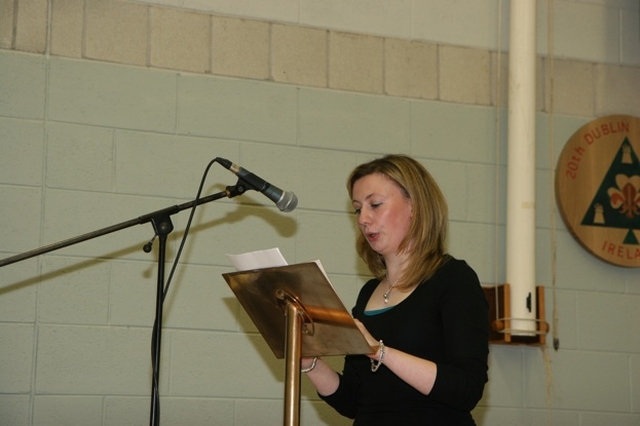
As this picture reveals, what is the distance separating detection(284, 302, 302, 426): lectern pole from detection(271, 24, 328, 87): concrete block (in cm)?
173

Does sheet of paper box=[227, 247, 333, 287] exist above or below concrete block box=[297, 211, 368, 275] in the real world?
below

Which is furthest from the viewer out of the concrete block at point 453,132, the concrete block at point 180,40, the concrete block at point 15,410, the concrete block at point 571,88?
the concrete block at point 571,88

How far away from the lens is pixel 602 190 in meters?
3.97

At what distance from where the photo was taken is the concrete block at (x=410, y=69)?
385 cm

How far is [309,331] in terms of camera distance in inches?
83.5

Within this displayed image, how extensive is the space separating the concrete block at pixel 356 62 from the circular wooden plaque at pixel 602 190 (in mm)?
860

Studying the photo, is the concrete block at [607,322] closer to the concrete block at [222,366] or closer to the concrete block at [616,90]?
the concrete block at [616,90]

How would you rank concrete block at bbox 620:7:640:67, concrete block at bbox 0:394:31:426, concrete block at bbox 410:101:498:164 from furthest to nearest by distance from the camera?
1. concrete block at bbox 620:7:640:67
2. concrete block at bbox 410:101:498:164
3. concrete block at bbox 0:394:31:426

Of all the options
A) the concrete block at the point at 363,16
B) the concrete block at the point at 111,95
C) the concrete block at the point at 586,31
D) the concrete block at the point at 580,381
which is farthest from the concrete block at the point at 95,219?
the concrete block at the point at 586,31

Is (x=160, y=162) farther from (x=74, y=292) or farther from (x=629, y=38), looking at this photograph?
(x=629, y=38)

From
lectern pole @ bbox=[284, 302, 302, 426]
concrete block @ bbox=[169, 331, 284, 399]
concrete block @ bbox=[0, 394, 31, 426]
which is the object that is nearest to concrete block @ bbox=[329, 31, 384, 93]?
concrete block @ bbox=[169, 331, 284, 399]

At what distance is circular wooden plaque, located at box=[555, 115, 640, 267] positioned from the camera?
3.93 metres

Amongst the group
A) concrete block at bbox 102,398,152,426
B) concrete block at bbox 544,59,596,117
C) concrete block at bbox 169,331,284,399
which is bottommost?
concrete block at bbox 102,398,152,426

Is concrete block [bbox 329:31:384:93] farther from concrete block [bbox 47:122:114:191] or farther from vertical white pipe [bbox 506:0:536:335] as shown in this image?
concrete block [bbox 47:122:114:191]
